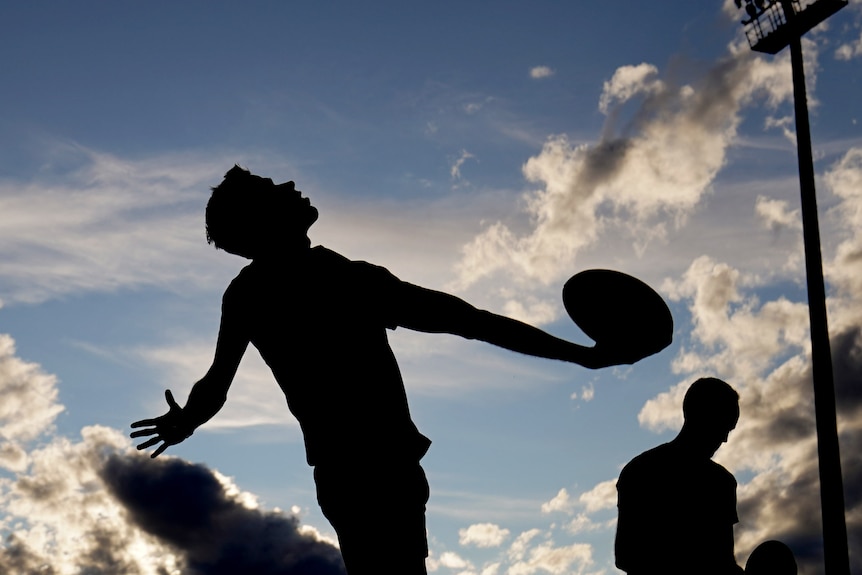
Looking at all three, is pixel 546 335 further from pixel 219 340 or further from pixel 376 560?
pixel 219 340

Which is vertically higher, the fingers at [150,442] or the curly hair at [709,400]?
the curly hair at [709,400]

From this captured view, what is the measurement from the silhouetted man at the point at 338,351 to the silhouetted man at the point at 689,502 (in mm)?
916

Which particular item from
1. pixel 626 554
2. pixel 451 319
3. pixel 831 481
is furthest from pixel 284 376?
pixel 831 481

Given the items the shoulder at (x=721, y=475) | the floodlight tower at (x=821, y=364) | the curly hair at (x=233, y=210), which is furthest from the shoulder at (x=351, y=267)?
the floodlight tower at (x=821, y=364)

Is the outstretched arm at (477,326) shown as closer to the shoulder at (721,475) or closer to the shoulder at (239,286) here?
the shoulder at (239,286)

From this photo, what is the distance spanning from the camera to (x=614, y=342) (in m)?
3.04

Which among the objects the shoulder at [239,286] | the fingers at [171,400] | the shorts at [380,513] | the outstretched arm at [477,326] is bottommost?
the shorts at [380,513]

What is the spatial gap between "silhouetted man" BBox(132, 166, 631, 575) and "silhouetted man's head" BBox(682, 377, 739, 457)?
0.88m

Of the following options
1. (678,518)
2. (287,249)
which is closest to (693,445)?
(678,518)

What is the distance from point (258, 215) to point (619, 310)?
1.37 meters

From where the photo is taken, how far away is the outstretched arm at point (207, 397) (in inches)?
123

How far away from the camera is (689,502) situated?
3.67 m

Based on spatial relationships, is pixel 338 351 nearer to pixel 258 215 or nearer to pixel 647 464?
pixel 258 215

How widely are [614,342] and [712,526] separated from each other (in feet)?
3.82
